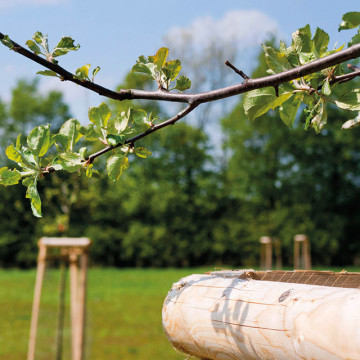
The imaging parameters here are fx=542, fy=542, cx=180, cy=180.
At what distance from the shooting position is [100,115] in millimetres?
1121

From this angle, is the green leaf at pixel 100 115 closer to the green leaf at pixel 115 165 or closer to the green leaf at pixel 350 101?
the green leaf at pixel 115 165

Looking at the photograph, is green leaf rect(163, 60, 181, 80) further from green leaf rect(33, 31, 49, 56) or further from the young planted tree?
green leaf rect(33, 31, 49, 56)

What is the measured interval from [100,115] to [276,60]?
37cm

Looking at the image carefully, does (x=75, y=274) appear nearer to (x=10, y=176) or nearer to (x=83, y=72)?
(x=10, y=176)

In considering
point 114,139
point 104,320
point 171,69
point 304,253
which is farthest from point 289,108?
point 304,253

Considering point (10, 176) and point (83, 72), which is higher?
point (83, 72)

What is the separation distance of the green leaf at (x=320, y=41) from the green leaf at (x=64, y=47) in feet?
1.56

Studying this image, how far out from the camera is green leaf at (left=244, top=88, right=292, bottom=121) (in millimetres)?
1050

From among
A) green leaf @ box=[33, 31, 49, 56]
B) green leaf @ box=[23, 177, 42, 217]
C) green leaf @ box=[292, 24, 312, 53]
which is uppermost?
green leaf @ box=[292, 24, 312, 53]

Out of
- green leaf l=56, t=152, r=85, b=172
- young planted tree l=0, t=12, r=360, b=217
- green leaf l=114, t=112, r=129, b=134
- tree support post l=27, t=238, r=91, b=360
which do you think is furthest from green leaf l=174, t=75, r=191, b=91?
tree support post l=27, t=238, r=91, b=360

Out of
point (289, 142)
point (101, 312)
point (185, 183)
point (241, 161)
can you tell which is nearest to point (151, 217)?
point (185, 183)

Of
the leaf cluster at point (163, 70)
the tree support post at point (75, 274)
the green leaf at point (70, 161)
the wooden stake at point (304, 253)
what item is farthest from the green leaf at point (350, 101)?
the wooden stake at point (304, 253)

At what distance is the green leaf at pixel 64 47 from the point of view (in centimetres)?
102

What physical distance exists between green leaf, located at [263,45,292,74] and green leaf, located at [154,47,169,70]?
0.71 ft
